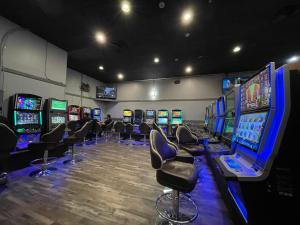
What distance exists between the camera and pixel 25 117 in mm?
3205

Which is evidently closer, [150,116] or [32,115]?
[32,115]

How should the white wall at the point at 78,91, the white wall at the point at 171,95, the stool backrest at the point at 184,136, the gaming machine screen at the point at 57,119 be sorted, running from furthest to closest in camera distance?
the white wall at the point at 171,95, the white wall at the point at 78,91, the gaming machine screen at the point at 57,119, the stool backrest at the point at 184,136

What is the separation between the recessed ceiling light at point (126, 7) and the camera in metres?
2.55

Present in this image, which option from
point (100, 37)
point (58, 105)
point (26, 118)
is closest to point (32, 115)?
point (26, 118)

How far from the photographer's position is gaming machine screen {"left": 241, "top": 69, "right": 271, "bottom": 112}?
119cm

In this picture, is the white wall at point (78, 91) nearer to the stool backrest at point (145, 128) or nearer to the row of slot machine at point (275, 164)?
the stool backrest at point (145, 128)

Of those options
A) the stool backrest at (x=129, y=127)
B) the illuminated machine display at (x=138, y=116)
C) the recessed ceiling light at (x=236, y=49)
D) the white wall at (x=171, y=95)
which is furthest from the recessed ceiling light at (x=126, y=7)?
the illuminated machine display at (x=138, y=116)

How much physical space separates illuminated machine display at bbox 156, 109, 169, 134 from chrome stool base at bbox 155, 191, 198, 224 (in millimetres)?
5088

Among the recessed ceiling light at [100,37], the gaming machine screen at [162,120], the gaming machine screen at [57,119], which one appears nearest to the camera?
the recessed ceiling light at [100,37]

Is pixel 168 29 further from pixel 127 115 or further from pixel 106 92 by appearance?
pixel 106 92

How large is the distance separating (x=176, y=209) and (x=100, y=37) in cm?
430

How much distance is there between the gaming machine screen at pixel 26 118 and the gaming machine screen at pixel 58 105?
1.65 feet

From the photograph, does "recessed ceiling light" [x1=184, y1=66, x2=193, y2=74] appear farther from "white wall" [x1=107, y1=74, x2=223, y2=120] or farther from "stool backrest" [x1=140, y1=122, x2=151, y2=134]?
"stool backrest" [x1=140, y1=122, x2=151, y2=134]

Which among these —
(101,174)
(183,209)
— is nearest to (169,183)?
(183,209)
